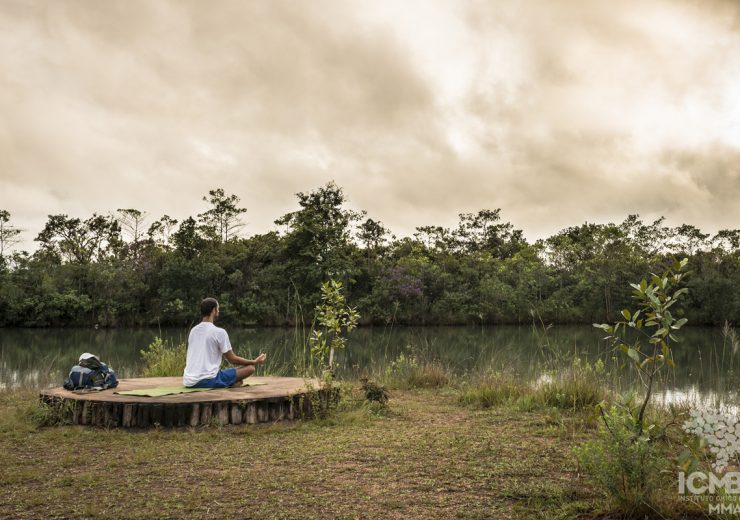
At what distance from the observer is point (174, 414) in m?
5.78

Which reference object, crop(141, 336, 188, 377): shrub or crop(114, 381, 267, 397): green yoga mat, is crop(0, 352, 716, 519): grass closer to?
crop(114, 381, 267, 397): green yoga mat

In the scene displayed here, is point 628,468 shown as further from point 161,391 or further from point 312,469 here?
point 161,391

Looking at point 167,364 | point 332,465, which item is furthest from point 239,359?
point 167,364

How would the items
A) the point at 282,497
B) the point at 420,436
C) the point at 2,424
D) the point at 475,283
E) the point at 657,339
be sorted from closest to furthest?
the point at 657,339
the point at 282,497
the point at 420,436
the point at 2,424
the point at 475,283

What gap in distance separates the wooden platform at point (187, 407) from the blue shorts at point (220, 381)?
25cm

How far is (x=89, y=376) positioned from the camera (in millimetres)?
Answer: 6559

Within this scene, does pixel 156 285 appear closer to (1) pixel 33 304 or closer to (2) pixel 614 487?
(1) pixel 33 304

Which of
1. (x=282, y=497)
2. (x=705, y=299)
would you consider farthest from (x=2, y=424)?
(x=705, y=299)

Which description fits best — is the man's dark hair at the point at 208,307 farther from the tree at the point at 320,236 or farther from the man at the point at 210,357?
the tree at the point at 320,236

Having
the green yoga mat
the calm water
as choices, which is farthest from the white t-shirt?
the calm water

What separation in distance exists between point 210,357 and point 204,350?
0.14 meters

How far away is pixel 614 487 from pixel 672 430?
3.02 m

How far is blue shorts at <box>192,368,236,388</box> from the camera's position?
21.5ft

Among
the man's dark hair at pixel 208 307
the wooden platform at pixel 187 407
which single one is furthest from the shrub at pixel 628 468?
the man's dark hair at pixel 208 307
